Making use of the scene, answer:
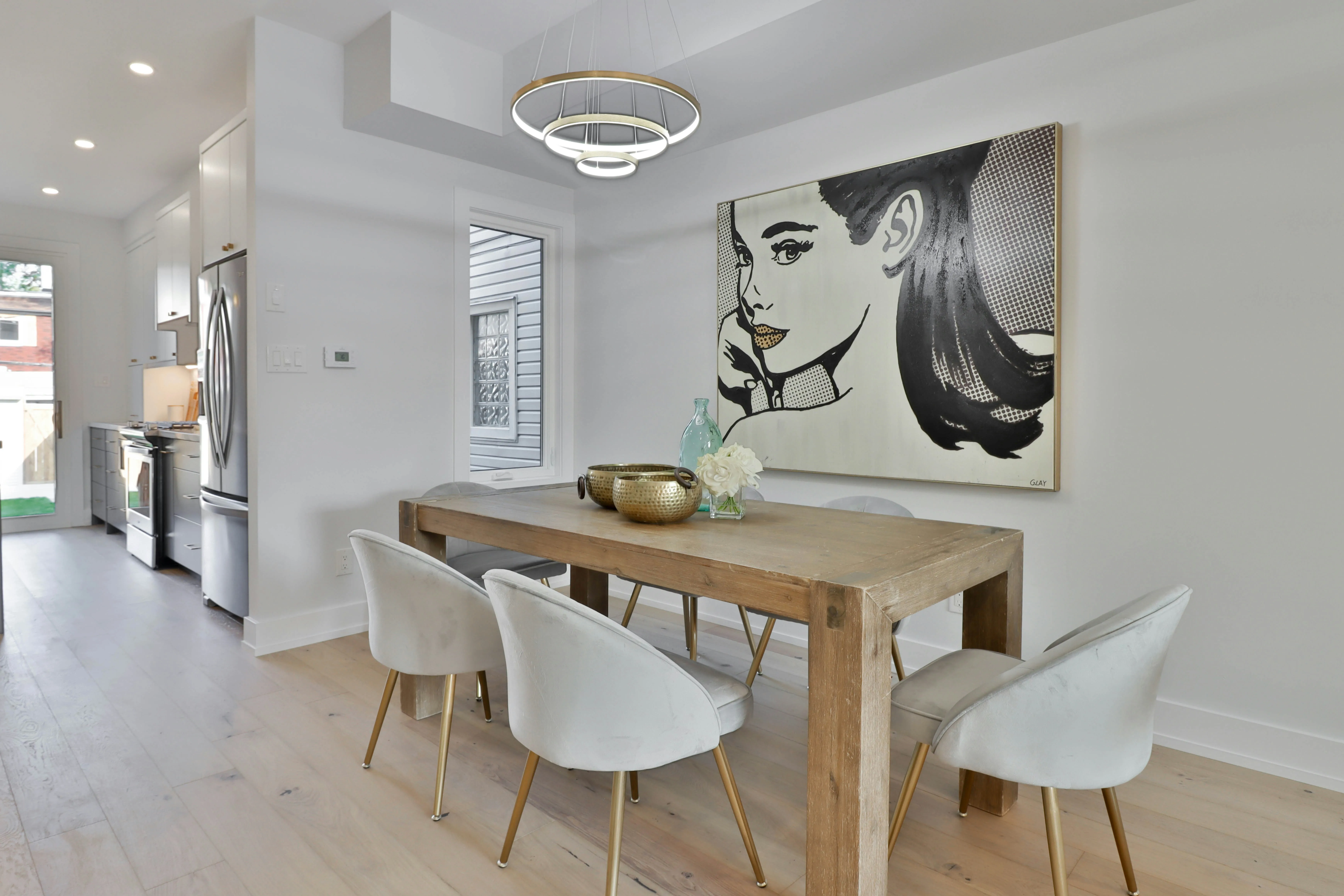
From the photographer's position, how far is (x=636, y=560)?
1.63m

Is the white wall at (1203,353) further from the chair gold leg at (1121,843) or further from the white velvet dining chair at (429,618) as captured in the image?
the white velvet dining chair at (429,618)

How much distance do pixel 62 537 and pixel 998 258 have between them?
22.9ft

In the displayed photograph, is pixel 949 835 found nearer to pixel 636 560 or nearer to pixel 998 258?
pixel 636 560

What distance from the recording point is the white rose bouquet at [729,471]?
6.19ft

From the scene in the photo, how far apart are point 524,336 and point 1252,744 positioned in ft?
12.2

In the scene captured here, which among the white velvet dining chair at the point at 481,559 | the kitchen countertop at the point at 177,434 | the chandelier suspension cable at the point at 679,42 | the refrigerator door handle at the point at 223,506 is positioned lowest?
the white velvet dining chair at the point at 481,559

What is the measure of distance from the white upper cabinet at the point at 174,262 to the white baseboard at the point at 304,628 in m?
2.64

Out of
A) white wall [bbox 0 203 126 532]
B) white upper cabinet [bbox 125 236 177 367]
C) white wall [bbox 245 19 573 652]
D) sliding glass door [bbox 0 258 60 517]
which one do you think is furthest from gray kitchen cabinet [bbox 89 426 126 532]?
white wall [bbox 245 19 573 652]

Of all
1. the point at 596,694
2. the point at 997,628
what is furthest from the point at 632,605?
the point at 596,694

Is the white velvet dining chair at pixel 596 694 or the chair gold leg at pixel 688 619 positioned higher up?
the white velvet dining chair at pixel 596 694

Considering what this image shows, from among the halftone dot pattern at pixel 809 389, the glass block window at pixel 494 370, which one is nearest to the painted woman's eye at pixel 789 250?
the halftone dot pattern at pixel 809 389

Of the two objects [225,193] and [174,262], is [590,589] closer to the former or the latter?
[225,193]

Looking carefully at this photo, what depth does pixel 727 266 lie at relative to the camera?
11.5 feet

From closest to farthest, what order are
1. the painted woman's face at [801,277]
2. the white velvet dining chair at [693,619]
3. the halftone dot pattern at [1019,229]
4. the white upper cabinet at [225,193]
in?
the halftone dot pattern at [1019,229]
the white velvet dining chair at [693,619]
the painted woman's face at [801,277]
the white upper cabinet at [225,193]
